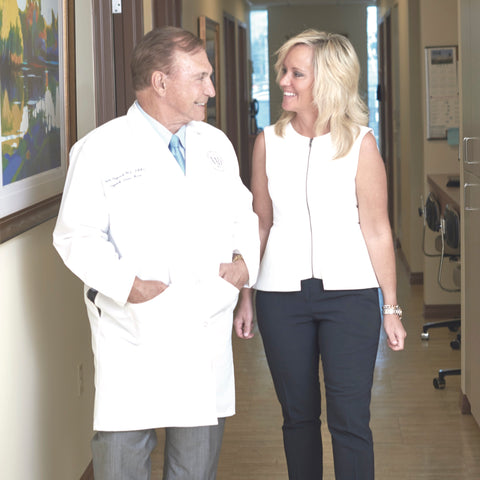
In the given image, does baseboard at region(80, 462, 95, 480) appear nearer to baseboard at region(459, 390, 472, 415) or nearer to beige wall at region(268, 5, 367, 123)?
baseboard at region(459, 390, 472, 415)

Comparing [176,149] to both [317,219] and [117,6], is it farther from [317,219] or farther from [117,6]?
[117,6]

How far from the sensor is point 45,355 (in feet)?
8.57

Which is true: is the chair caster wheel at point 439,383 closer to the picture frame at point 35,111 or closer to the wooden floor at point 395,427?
the wooden floor at point 395,427

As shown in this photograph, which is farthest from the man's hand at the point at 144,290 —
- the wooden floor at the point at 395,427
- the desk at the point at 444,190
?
the desk at the point at 444,190

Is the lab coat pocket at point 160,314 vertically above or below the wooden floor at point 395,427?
above

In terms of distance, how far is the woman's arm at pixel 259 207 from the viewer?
2.53m

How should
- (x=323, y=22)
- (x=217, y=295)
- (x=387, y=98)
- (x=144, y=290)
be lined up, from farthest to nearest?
1. (x=323, y=22)
2. (x=387, y=98)
3. (x=217, y=295)
4. (x=144, y=290)

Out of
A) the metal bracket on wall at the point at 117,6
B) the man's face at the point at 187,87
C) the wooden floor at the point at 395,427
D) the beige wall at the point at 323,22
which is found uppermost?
the beige wall at the point at 323,22

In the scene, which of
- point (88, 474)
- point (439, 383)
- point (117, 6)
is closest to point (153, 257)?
point (88, 474)

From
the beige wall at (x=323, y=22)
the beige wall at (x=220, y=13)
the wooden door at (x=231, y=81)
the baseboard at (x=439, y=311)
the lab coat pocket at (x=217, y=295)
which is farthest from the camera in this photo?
the beige wall at (x=323, y=22)

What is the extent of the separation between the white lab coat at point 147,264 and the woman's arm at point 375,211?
0.42 meters

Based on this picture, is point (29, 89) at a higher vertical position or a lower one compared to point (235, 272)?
higher

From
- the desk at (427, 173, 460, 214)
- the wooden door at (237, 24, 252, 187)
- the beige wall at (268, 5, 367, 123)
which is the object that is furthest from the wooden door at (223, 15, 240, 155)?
the desk at (427, 173, 460, 214)

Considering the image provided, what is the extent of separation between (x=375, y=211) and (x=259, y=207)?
36 cm
